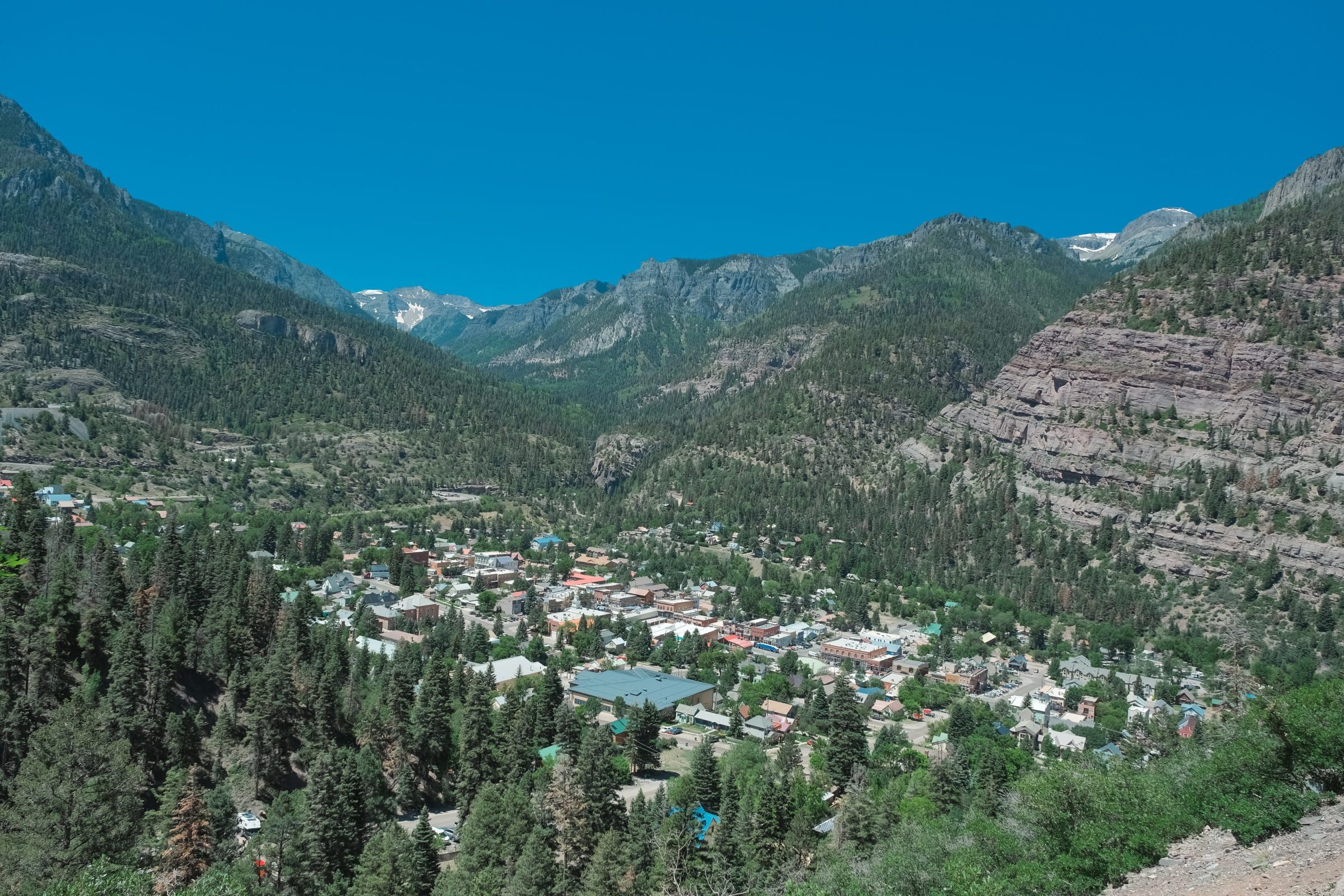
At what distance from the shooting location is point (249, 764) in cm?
4397

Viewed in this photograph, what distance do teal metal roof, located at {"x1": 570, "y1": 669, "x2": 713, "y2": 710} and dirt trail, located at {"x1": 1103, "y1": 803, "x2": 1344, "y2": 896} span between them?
134 feet

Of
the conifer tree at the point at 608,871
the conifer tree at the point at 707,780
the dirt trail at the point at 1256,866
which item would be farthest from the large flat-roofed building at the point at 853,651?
the dirt trail at the point at 1256,866

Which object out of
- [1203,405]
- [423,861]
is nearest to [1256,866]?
[423,861]

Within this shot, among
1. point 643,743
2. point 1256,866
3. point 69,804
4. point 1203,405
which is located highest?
point 1203,405

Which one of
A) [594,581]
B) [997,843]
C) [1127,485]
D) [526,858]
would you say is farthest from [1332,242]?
[526,858]

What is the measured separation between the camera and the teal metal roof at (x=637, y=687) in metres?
63.6

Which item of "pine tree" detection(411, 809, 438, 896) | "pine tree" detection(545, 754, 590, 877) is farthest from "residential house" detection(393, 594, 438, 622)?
"pine tree" detection(411, 809, 438, 896)

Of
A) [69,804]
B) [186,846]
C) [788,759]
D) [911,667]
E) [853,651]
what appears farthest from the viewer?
[853,651]

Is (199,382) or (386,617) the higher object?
(199,382)

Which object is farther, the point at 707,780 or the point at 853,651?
the point at 853,651

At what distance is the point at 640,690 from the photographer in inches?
2584

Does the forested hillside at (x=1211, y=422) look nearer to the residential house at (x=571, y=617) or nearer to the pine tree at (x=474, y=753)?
the residential house at (x=571, y=617)

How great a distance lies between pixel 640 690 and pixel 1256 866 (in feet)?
161

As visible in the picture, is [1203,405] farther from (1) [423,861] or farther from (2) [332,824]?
(2) [332,824]
